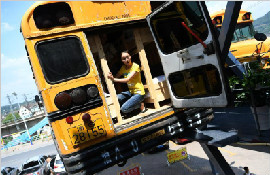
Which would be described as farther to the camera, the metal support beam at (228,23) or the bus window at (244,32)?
the bus window at (244,32)

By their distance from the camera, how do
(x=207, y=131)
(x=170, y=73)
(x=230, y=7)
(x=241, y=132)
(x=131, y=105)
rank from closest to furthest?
(x=230, y=7)
(x=170, y=73)
(x=131, y=105)
(x=207, y=131)
(x=241, y=132)

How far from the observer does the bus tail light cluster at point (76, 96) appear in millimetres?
2668

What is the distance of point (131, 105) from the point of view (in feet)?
12.2

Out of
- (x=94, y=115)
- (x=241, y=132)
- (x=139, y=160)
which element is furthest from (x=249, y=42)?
(x=94, y=115)

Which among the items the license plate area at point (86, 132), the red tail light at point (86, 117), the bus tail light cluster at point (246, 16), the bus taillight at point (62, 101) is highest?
the bus tail light cluster at point (246, 16)

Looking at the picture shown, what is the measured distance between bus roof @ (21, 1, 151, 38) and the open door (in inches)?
12.4

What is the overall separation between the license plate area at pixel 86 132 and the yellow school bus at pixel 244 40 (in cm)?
759

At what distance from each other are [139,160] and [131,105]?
21.6 feet

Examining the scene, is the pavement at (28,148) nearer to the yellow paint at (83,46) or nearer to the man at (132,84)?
the man at (132,84)

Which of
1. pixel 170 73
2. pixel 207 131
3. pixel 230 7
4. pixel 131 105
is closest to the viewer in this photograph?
pixel 230 7

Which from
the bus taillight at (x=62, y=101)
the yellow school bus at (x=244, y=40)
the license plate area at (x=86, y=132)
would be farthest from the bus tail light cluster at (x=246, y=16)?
the bus taillight at (x=62, y=101)

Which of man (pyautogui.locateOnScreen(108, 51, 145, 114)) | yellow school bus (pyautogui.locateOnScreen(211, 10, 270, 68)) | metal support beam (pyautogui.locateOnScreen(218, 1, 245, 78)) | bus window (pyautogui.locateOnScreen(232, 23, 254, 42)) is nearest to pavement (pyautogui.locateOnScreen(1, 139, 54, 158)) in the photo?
yellow school bus (pyautogui.locateOnScreen(211, 10, 270, 68))

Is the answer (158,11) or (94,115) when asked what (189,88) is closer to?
(158,11)

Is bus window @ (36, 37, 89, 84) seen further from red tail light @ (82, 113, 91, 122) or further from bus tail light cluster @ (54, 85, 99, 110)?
red tail light @ (82, 113, 91, 122)
